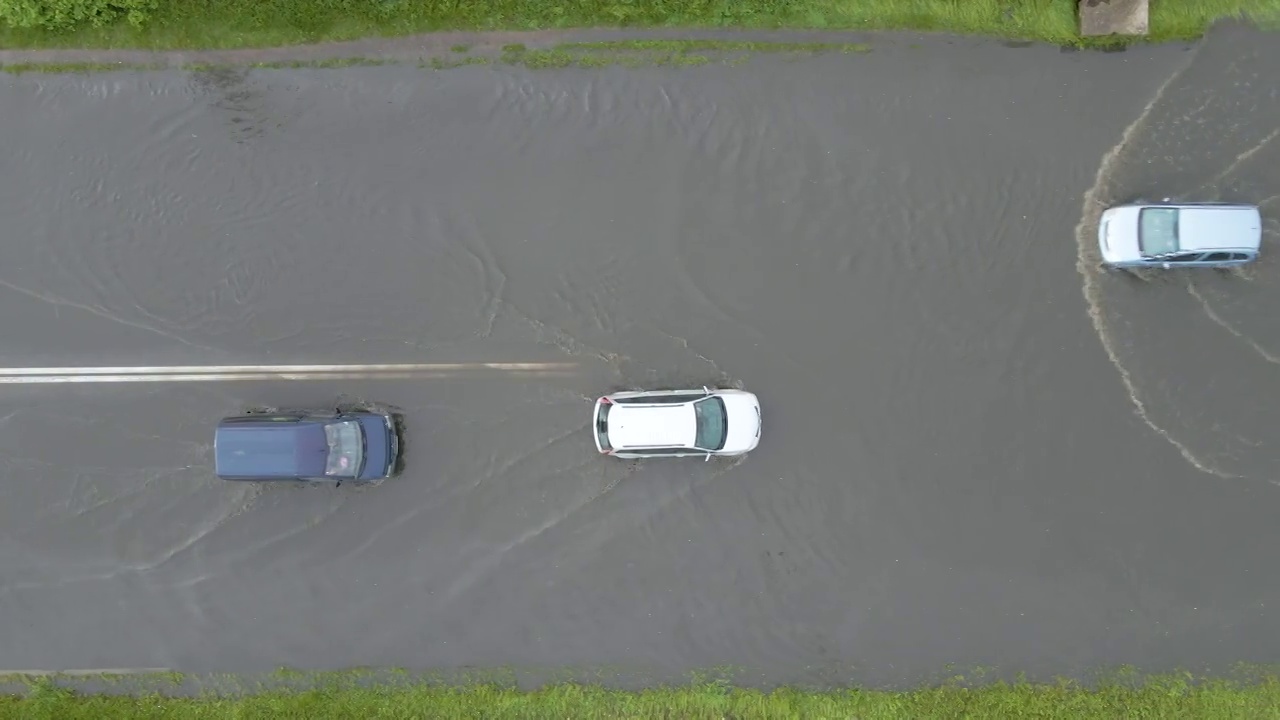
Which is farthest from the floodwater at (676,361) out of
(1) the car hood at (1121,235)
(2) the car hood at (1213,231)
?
(2) the car hood at (1213,231)

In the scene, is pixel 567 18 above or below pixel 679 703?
above

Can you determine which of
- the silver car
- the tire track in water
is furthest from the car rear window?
the silver car

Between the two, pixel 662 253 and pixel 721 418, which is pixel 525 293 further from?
pixel 721 418

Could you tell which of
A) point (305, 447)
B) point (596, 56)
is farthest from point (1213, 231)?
point (305, 447)

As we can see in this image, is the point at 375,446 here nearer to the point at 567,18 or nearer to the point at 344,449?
the point at 344,449

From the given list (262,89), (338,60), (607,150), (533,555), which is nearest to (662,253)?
(607,150)
